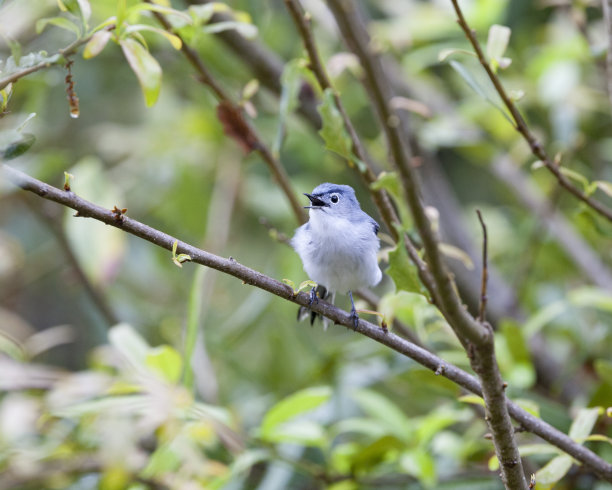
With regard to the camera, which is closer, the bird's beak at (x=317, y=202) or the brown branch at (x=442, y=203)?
the bird's beak at (x=317, y=202)

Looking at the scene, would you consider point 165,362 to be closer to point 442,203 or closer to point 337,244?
point 337,244

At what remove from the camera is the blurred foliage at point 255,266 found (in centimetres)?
168

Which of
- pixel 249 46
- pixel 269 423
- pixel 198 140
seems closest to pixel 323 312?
pixel 269 423

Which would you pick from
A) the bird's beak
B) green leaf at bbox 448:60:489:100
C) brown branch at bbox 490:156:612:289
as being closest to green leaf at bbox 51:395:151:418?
the bird's beak

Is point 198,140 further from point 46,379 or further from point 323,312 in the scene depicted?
point 323,312

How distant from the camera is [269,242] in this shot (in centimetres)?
342

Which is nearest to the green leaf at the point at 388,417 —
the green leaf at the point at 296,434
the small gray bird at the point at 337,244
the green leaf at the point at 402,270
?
the green leaf at the point at 296,434

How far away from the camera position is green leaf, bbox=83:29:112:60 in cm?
110

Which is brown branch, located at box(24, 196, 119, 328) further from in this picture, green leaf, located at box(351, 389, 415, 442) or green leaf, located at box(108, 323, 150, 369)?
green leaf, located at box(351, 389, 415, 442)

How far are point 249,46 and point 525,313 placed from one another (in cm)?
144

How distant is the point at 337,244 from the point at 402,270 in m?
0.75

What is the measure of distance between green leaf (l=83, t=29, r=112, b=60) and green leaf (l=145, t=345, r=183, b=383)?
0.85m

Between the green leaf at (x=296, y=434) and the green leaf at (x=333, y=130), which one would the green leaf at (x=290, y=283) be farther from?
the green leaf at (x=296, y=434)

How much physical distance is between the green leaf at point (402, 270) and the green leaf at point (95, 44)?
566mm
